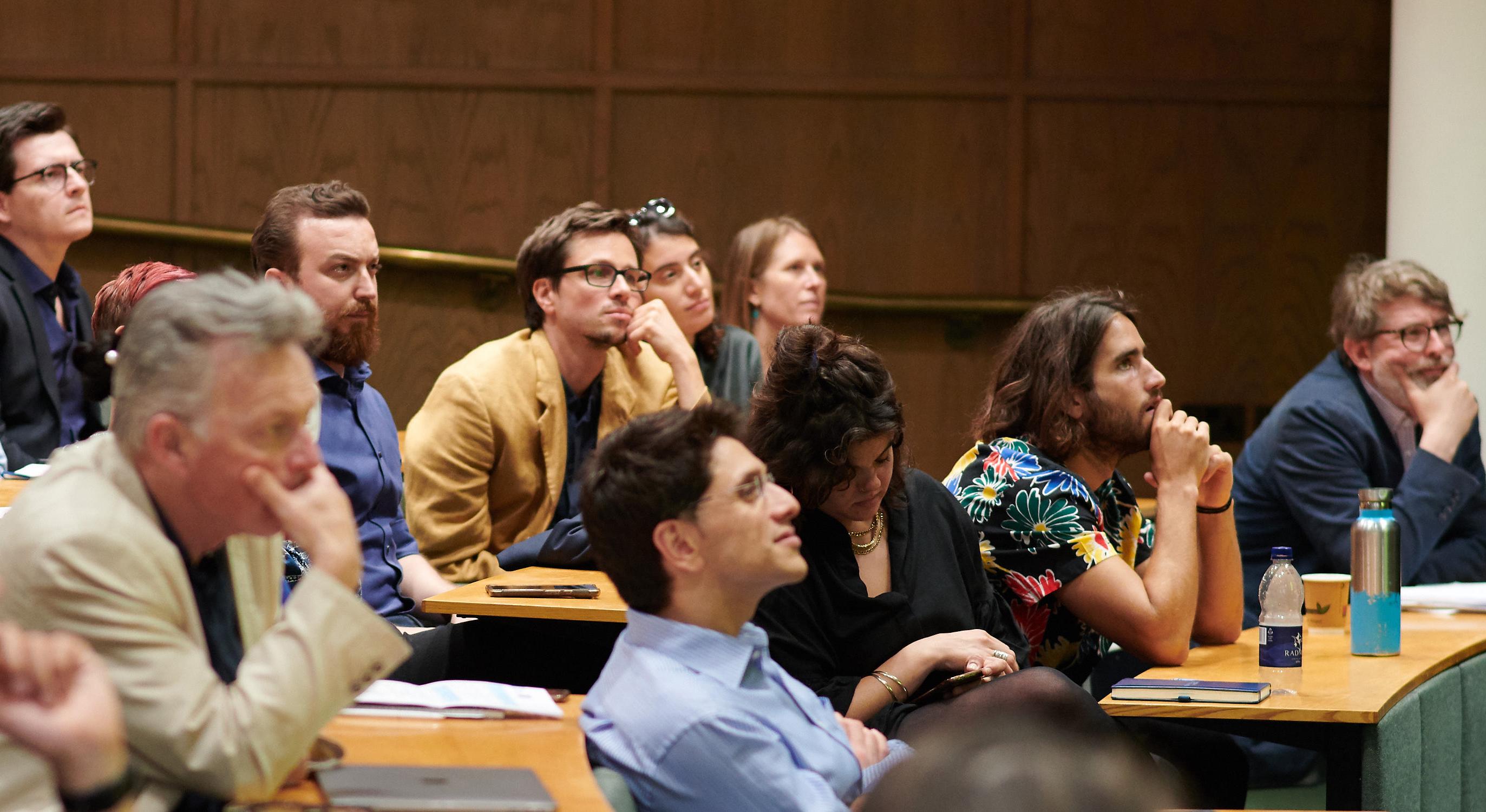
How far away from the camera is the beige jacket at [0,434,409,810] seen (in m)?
1.37

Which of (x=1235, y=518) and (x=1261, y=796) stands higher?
(x=1235, y=518)

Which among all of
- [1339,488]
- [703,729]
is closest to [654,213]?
[1339,488]

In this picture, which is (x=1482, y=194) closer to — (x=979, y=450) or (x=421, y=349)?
(x=979, y=450)

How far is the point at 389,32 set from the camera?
5.66 meters

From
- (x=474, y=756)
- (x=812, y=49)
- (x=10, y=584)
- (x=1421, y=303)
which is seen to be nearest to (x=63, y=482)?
(x=10, y=584)

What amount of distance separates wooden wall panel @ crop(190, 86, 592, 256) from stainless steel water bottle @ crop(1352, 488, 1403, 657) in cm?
346

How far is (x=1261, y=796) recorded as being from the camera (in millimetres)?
3807

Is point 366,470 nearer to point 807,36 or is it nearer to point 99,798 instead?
point 99,798

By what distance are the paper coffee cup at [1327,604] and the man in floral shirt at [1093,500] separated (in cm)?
20

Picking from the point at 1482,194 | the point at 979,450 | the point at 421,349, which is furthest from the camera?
the point at 421,349

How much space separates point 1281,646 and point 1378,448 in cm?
141

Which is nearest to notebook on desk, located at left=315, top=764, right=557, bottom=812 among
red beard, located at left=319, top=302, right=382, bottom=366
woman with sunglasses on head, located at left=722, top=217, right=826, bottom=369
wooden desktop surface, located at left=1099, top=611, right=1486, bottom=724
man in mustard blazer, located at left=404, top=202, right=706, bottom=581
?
wooden desktop surface, located at left=1099, top=611, right=1486, bottom=724

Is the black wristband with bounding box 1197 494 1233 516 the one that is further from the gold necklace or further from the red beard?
the red beard

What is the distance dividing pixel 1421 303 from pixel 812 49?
253 centimetres
